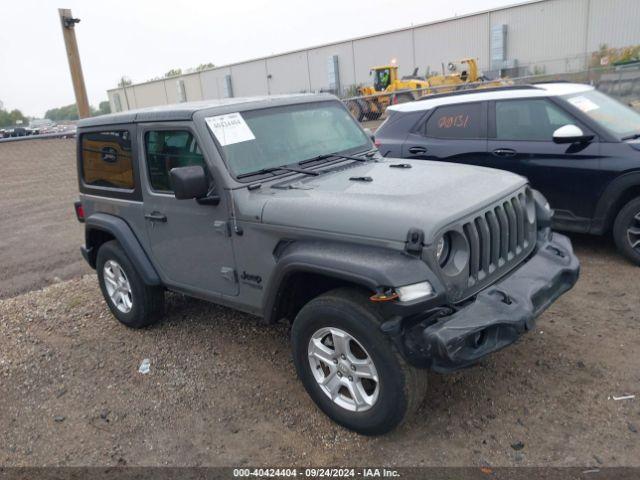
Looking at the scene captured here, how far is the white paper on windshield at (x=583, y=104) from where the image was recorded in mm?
5504

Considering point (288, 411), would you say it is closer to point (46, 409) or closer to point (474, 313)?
point (474, 313)

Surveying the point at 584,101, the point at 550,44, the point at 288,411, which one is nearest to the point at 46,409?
the point at 288,411

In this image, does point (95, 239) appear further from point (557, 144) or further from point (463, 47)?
point (463, 47)

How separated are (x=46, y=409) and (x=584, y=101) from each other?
5637 mm

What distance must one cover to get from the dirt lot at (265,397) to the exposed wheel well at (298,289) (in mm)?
625

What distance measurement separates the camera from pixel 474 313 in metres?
2.79

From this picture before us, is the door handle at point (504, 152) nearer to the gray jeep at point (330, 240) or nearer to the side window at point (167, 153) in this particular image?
the gray jeep at point (330, 240)

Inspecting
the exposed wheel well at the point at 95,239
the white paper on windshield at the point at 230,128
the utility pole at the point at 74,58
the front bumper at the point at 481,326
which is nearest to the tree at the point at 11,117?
the utility pole at the point at 74,58

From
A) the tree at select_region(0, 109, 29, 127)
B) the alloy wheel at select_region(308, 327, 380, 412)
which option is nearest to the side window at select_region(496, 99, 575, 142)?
the alloy wheel at select_region(308, 327, 380, 412)

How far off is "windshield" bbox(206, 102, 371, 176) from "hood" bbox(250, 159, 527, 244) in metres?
0.26

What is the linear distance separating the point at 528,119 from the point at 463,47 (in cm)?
3592

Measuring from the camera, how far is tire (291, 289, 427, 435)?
112 inches

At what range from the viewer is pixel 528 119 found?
228 inches

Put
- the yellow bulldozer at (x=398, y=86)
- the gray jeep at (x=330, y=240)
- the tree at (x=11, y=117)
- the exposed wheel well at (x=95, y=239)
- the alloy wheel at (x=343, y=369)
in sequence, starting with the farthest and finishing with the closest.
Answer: the tree at (x=11, y=117) < the yellow bulldozer at (x=398, y=86) < the exposed wheel well at (x=95, y=239) < the alloy wheel at (x=343, y=369) < the gray jeep at (x=330, y=240)
